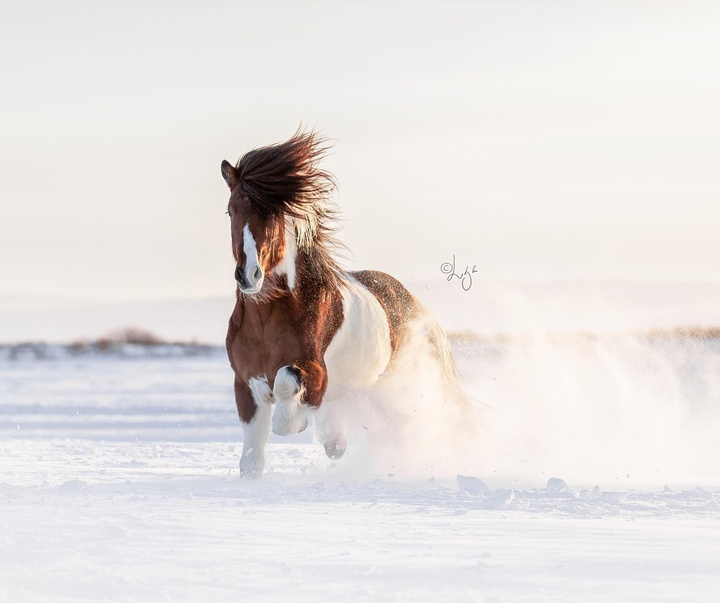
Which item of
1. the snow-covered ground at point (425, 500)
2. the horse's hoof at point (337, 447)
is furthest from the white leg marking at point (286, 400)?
the horse's hoof at point (337, 447)

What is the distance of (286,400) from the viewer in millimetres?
6305

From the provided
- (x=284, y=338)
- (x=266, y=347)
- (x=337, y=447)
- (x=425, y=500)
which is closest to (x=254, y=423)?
(x=266, y=347)

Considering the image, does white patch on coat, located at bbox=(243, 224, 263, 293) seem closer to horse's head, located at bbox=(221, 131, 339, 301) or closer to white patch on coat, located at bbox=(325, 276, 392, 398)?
horse's head, located at bbox=(221, 131, 339, 301)

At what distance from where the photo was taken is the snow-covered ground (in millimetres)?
3596

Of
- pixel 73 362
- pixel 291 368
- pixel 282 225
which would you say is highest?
pixel 282 225

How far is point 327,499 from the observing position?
566 cm

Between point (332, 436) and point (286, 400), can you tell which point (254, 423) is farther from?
point (332, 436)

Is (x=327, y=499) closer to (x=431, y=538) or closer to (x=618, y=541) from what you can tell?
(x=431, y=538)

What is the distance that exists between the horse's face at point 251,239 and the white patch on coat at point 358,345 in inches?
31.3

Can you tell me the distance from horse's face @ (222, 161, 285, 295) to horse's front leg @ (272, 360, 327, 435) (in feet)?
1.83

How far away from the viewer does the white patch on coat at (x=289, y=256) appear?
6.62 m

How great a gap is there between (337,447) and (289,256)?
176cm

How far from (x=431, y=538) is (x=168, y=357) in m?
23.5

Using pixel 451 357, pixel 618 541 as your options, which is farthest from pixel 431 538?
pixel 451 357
